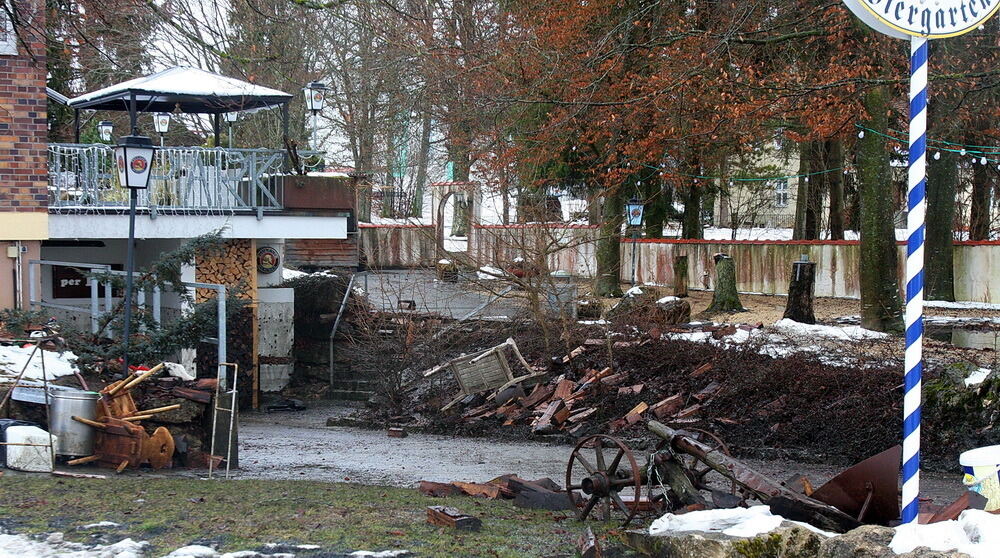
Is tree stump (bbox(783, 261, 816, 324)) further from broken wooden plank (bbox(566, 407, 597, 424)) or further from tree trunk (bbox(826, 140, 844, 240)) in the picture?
tree trunk (bbox(826, 140, 844, 240))

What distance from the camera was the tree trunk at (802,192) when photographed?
33075 millimetres

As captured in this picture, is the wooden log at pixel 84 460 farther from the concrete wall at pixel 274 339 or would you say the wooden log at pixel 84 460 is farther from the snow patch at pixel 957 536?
the concrete wall at pixel 274 339

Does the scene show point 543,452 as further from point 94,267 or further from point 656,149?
point 656,149

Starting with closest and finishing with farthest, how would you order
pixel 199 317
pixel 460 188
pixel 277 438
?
pixel 199 317, pixel 277 438, pixel 460 188

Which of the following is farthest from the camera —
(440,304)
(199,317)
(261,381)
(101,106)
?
(440,304)

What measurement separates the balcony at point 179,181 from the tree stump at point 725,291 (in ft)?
31.7

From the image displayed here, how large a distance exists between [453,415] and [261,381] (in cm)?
827

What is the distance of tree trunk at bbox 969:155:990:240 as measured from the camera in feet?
99.6

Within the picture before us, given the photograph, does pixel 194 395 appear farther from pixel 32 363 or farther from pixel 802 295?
pixel 802 295

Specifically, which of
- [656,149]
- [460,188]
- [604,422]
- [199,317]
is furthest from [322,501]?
[460,188]

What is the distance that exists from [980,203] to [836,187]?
4838 mm

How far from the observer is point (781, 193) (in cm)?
4875

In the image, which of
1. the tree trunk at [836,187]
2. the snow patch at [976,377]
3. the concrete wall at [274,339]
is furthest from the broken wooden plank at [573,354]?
the tree trunk at [836,187]

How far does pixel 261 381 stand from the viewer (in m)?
22.8
